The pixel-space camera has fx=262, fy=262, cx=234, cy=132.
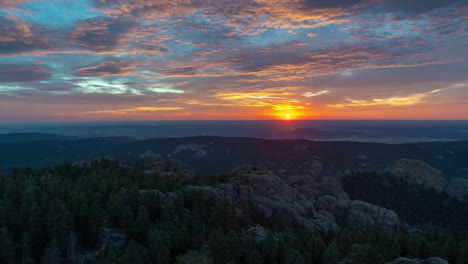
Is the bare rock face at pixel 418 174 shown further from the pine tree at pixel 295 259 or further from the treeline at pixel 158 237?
the pine tree at pixel 295 259

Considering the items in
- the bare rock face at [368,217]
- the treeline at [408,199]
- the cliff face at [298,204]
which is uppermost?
the cliff face at [298,204]

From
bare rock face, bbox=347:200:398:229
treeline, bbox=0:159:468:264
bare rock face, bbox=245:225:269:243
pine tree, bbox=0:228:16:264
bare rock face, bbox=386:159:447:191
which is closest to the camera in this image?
pine tree, bbox=0:228:16:264

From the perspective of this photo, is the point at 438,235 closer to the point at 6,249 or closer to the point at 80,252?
the point at 80,252

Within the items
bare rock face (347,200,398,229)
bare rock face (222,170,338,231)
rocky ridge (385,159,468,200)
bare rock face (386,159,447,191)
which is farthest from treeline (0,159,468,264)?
bare rock face (386,159,447,191)

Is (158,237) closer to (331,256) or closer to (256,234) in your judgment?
(256,234)

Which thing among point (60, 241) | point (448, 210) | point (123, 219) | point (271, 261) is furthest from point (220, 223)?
point (448, 210)

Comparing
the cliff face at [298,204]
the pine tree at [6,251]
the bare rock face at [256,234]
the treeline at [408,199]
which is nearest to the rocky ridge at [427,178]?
the treeline at [408,199]

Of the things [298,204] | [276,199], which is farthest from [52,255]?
[298,204]

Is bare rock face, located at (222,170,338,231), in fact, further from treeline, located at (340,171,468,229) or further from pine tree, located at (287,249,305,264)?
treeline, located at (340,171,468,229)
